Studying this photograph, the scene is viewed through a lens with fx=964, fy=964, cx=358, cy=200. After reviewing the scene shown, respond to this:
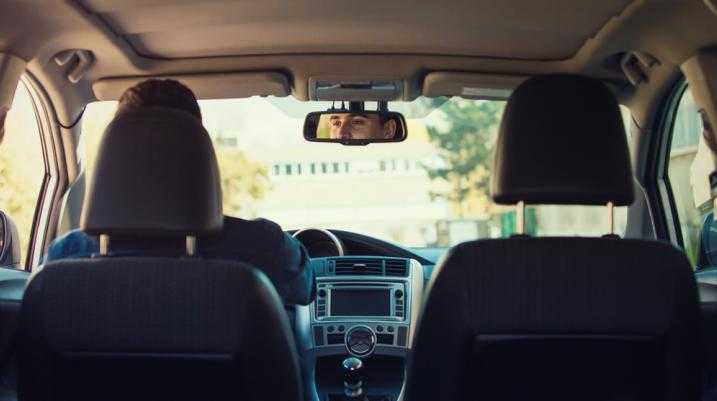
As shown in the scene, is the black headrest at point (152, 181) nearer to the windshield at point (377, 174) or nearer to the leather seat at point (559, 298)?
the leather seat at point (559, 298)

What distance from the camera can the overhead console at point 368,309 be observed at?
14.8ft

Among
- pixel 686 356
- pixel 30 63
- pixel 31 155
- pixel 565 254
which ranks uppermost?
pixel 30 63

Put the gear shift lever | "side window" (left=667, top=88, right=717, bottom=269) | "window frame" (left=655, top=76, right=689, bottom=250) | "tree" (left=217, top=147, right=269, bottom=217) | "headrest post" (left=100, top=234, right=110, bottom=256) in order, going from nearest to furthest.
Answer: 1. "headrest post" (left=100, top=234, right=110, bottom=256)
2. the gear shift lever
3. "side window" (left=667, top=88, right=717, bottom=269)
4. "window frame" (left=655, top=76, right=689, bottom=250)
5. "tree" (left=217, top=147, right=269, bottom=217)

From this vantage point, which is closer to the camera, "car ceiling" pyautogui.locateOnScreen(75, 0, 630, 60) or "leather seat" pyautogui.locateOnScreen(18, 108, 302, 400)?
"leather seat" pyautogui.locateOnScreen(18, 108, 302, 400)

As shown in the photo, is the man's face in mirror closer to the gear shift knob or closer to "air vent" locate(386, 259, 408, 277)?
"air vent" locate(386, 259, 408, 277)

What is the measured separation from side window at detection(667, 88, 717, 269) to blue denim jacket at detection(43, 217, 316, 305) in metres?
2.24

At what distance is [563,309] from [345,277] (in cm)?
201

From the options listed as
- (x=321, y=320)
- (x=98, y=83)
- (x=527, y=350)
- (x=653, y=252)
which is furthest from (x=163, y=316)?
(x=98, y=83)

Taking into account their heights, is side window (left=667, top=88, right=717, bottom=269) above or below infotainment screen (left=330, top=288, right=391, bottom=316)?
above

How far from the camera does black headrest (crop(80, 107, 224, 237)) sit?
2.73 metres

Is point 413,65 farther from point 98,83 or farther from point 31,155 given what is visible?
point 31,155

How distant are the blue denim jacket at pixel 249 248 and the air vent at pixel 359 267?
4.81 ft

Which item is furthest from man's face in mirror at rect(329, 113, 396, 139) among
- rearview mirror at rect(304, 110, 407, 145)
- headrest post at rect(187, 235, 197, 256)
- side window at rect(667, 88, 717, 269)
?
headrest post at rect(187, 235, 197, 256)

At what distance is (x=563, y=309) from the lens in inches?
109
